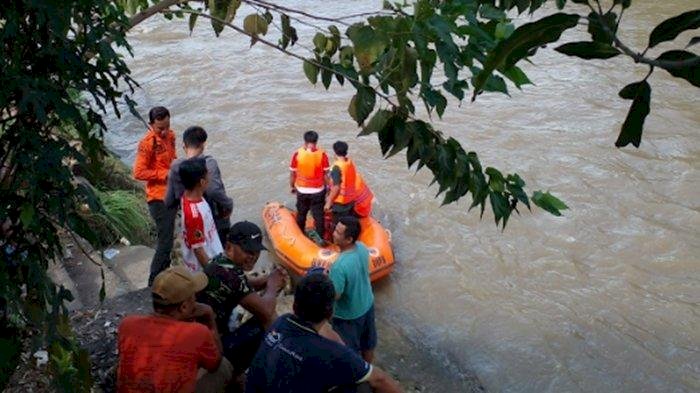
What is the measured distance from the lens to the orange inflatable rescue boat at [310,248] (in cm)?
770

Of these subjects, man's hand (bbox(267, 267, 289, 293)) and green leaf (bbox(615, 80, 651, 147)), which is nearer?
green leaf (bbox(615, 80, 651, 147))

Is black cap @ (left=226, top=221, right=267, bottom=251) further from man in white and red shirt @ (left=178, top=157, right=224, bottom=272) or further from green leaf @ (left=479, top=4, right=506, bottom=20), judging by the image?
green leaf @ (left=479, top=4, right=506, bottom=20)

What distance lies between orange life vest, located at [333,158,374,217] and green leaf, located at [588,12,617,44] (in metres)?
6.25

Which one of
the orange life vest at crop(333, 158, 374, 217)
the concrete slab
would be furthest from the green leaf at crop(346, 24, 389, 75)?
the orange life vest at crop(333, 158, 374, 217)

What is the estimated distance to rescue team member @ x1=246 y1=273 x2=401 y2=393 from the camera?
3.17 m

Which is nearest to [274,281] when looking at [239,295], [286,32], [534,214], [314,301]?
[239,295]

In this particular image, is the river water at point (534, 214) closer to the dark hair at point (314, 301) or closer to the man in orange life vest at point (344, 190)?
the man in orange life vest at point (344, 190)

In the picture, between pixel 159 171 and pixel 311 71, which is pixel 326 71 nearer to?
pixel 311 71

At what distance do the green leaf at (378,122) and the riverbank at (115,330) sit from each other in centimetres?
247

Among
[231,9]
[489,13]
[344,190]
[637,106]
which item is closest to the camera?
[637,106]

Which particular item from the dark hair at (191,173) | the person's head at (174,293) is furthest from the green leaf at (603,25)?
the dark hair at (191,173)

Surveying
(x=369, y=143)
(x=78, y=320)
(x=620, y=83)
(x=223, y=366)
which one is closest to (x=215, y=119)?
(x=369, y=143)

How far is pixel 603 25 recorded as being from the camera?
1165mm

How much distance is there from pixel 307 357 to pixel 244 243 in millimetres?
999
